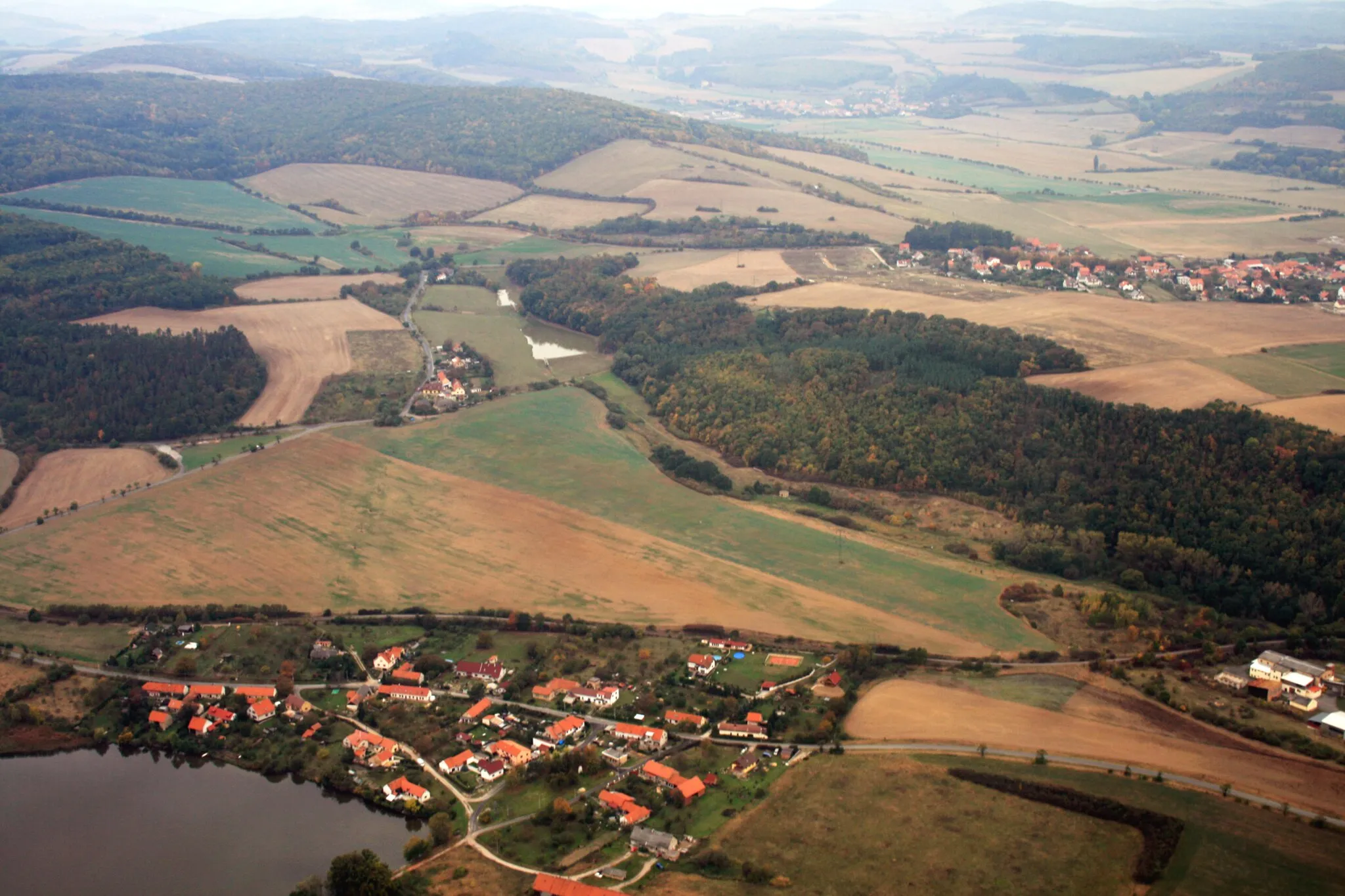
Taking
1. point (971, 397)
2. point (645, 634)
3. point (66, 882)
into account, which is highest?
point (971, 397)

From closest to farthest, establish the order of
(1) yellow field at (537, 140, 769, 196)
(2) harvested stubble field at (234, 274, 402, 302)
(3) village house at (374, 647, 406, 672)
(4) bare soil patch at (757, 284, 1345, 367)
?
(3) village house at (374, 647, 406, 672) < (4) bare soil patch at (757, 284, 1345, 367) < (2) harvested stubble field at (234, 274, 402, 302) < (1) yellow field at (537, 140, 769, 196)

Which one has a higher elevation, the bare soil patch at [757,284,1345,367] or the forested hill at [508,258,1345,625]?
the bare soil patch at [757,284,1345,367]

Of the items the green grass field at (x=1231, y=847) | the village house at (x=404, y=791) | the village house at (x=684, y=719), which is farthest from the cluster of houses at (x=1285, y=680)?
the village house at (x=404, y=791)

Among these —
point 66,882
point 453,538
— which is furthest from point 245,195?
point 66,882

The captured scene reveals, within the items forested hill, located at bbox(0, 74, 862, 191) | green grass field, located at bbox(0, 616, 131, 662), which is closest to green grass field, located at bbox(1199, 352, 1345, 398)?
green grass field, located at bbox(0, 616, 131, 662)

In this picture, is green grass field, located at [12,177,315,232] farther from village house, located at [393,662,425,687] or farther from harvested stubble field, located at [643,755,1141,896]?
harvested stubble field, located at [643,755,1141,896]

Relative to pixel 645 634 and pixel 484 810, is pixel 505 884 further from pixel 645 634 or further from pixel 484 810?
pixel 645 634
